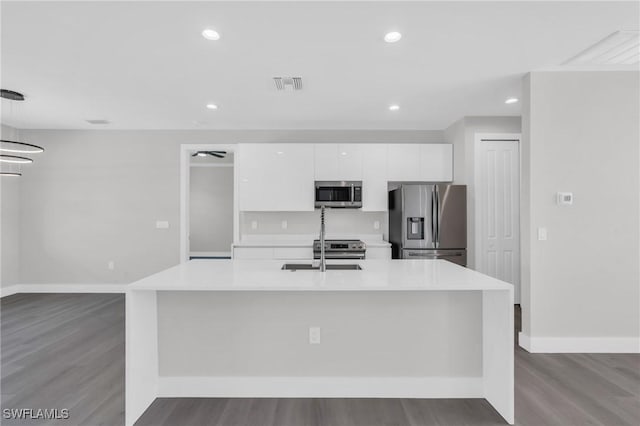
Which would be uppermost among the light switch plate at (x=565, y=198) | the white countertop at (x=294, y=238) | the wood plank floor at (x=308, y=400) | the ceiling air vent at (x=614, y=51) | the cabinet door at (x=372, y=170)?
the ceiling air vent at (x=614, y=51)

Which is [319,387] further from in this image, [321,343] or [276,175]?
[276,175]

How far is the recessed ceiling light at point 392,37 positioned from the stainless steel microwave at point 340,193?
2.43m

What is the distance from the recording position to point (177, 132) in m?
5.13

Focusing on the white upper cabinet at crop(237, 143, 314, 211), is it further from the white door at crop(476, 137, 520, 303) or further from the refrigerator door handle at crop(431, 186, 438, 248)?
the white door at crop(476, 137, 520, 303)

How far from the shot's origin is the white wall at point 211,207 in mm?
8859

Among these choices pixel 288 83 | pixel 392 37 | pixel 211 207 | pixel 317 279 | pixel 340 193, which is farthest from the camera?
pixel 211 207

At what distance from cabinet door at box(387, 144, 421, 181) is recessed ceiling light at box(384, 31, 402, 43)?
2432 millimetres

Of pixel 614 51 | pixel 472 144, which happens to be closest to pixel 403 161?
pixel 472 144

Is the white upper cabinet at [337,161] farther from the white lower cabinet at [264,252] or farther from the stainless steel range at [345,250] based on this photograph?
the white lower cabinet at [264,252]

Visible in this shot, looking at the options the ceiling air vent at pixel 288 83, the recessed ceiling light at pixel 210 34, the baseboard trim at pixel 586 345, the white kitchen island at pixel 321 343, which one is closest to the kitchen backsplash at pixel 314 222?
the ceiling air vent at pixel 288 83

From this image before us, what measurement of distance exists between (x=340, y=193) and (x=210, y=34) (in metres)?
2.79

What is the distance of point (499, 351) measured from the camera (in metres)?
2.11

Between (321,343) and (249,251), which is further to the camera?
(249,251)

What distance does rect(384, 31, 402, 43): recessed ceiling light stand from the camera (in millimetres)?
2348
